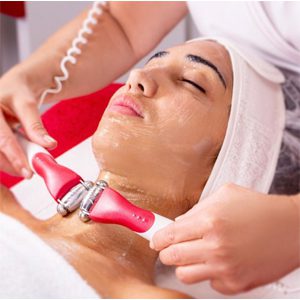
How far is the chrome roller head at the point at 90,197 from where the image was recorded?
675 millimetres

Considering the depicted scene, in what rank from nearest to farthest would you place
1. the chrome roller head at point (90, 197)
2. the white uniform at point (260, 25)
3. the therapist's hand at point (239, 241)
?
1. the therapist's hand at point (239, 241)
2. the chrome roller head at point (90, 197)
3. the white uniform at point (260, 25)

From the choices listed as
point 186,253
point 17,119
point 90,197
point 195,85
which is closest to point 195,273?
point 186,253

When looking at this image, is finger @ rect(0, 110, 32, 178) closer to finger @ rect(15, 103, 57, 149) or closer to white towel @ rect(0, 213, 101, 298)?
finger @ rect(15, 103, 57, 149)

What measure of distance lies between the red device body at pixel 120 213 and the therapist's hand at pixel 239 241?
2.2 inches

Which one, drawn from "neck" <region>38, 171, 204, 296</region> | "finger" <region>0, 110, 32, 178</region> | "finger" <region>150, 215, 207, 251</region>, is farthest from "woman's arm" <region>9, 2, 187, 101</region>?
"finger" <region>150, 215, 207, 251</region>

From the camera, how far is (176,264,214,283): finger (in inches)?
23.0

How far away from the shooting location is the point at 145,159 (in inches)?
28.3

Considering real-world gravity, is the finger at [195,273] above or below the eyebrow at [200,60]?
below

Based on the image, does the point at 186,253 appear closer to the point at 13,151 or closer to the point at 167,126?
the point at 167,126

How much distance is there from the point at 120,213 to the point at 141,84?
0.50 feet

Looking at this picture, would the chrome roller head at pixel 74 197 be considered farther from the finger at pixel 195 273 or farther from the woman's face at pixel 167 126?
the finger at pixel 195 273

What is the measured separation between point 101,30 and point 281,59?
28 cm

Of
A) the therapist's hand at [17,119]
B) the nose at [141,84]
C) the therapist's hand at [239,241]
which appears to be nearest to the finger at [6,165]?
the therapist's hand at [17,119]

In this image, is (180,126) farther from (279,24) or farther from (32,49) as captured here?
(32,49)
